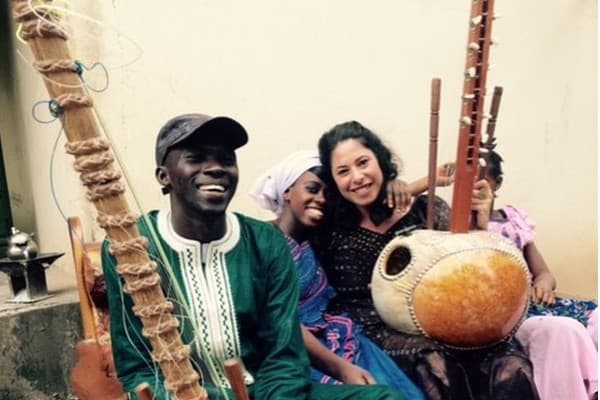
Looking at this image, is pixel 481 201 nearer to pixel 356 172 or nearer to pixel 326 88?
pixel 356 172

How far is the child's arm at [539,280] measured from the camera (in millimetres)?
2508

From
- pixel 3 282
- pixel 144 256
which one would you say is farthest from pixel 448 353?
pixel 3 282

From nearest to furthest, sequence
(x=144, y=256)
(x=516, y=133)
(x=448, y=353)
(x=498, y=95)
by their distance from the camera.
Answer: (x=144, y=256) → (x=448, y=353) → (x=498, y=95) → (x=516, y=133)

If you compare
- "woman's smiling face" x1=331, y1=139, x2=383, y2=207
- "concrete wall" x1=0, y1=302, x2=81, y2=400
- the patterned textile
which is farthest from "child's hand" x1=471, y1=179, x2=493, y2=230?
"concrete wall" x1=0, y1=302, x2=81, y2=400

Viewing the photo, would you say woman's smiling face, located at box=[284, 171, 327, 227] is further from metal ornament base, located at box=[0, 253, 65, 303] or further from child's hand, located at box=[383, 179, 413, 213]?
metal ornament base, located at box=[0, 253, 65, 303]

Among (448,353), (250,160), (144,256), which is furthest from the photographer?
(250,160)

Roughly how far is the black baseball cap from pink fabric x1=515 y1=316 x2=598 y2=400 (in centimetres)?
124

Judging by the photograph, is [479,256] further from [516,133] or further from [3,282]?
[3,282]

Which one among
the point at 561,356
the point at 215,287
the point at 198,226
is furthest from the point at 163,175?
the point at 561,356

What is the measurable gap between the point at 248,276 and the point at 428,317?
0.56 metres

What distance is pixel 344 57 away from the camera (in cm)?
314

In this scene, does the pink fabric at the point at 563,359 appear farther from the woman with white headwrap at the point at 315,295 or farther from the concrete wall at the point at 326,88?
the concrete wall at the point at 326,88

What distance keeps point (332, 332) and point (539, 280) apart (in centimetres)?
102

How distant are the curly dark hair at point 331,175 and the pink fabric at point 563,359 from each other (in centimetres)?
68
